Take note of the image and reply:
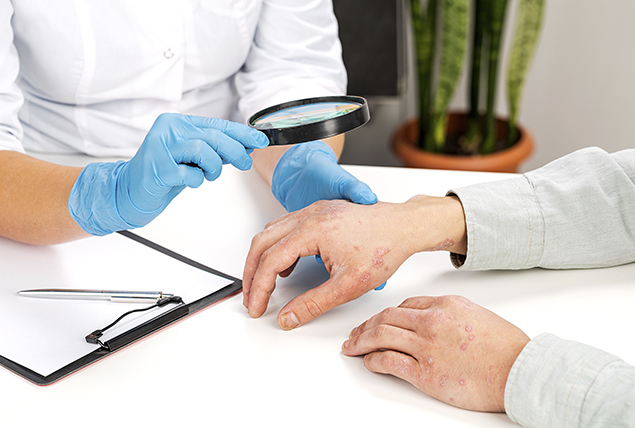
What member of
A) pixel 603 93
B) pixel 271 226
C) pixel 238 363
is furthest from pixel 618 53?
pixel 238 363

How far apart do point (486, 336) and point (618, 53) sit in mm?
2035

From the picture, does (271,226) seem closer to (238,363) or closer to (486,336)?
(238,363)

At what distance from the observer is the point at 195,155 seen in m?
0.76

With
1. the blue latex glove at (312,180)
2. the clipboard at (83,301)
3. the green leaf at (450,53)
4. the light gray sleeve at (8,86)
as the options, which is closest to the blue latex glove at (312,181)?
the blue latex glove at (312,180)

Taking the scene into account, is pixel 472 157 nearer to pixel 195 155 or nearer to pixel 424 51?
pixel 424 51

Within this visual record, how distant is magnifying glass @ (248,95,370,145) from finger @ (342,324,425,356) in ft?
0.86

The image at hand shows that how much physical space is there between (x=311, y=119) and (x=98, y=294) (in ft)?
1.31

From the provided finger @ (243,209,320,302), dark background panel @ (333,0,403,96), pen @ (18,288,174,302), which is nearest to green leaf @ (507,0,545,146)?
dark background panel @ (333,0,403,96)

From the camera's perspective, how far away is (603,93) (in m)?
2.34

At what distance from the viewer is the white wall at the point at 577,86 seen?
2.23 m

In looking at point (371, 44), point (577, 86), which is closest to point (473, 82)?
point (371, 44)

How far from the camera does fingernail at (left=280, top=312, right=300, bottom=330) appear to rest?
75 cm

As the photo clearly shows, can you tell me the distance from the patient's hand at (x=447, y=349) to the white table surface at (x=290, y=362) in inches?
0.7

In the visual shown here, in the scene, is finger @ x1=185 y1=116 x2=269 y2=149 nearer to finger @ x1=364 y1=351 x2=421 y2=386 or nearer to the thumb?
the thumb
